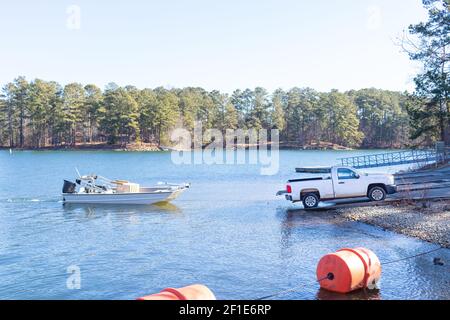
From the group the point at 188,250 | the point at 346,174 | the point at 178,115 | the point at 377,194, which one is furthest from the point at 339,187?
the point at 178,115

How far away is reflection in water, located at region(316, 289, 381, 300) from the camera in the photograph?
11.2 m

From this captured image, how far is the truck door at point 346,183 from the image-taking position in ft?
79.9

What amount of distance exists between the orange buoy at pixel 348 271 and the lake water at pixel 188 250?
26 centimetres

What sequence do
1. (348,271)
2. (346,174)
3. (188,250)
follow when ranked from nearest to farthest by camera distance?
1. (348,271)
2. (188,250)
3. (346,174)

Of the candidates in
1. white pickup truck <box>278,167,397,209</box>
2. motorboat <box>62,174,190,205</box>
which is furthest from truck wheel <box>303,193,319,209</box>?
motorboat <box>62,174,190,205</box>

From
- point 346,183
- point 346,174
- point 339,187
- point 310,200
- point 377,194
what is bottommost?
point 310,200

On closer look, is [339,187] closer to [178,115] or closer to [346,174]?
[346,174]

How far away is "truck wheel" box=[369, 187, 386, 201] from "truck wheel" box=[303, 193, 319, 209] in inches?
111

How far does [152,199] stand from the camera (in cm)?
3006

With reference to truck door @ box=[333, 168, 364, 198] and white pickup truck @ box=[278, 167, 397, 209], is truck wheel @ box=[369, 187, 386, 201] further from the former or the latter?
truck door @ box=[333, 168, 364, 198]

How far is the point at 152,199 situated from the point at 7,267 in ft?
49.0

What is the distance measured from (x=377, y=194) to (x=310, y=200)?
11.4 feet

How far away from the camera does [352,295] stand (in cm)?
1137

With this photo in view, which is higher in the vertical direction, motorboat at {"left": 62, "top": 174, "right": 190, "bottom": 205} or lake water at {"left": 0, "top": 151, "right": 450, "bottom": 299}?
motorboat at {"left": 62, "top": 174, "right": 190, "bottom": 205}
